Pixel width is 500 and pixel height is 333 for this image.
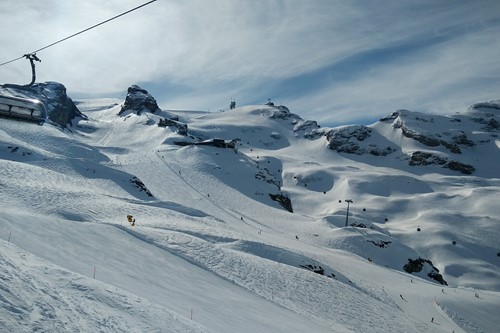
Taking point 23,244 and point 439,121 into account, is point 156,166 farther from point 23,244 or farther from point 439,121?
point 439,121

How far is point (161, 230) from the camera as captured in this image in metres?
26.8

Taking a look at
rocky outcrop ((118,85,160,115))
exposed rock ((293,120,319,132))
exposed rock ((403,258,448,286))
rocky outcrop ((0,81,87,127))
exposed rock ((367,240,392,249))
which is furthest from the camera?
exposed rock ((293,120,319,132))

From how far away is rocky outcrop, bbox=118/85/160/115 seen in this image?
151m

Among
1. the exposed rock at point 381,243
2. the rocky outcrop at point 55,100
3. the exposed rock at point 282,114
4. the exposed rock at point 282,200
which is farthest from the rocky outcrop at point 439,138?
the rocky outcrop at point 55,100

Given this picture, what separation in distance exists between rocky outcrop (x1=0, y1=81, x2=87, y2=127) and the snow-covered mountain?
6073mm

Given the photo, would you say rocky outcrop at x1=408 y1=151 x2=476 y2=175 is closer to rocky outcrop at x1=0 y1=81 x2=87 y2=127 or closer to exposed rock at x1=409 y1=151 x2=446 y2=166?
exposed rock at x1=409 y1=151 x2=446 y2=166

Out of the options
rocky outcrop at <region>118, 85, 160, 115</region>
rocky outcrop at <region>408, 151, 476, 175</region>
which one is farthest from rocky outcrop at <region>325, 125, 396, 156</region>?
rocky outcrop at <region>118, 85, 160, 115</region>

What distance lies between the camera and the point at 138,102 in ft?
499

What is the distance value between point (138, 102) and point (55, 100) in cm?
3360

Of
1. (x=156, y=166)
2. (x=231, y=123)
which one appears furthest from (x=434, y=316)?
(x=231, y=123)

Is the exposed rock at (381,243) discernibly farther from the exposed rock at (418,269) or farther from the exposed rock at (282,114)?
the exposed rock at (282,114)

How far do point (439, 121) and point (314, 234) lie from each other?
130 meters

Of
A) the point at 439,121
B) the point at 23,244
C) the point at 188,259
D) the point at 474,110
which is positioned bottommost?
the point at 188,259

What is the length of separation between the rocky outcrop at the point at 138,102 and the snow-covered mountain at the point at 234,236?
1860 cm
